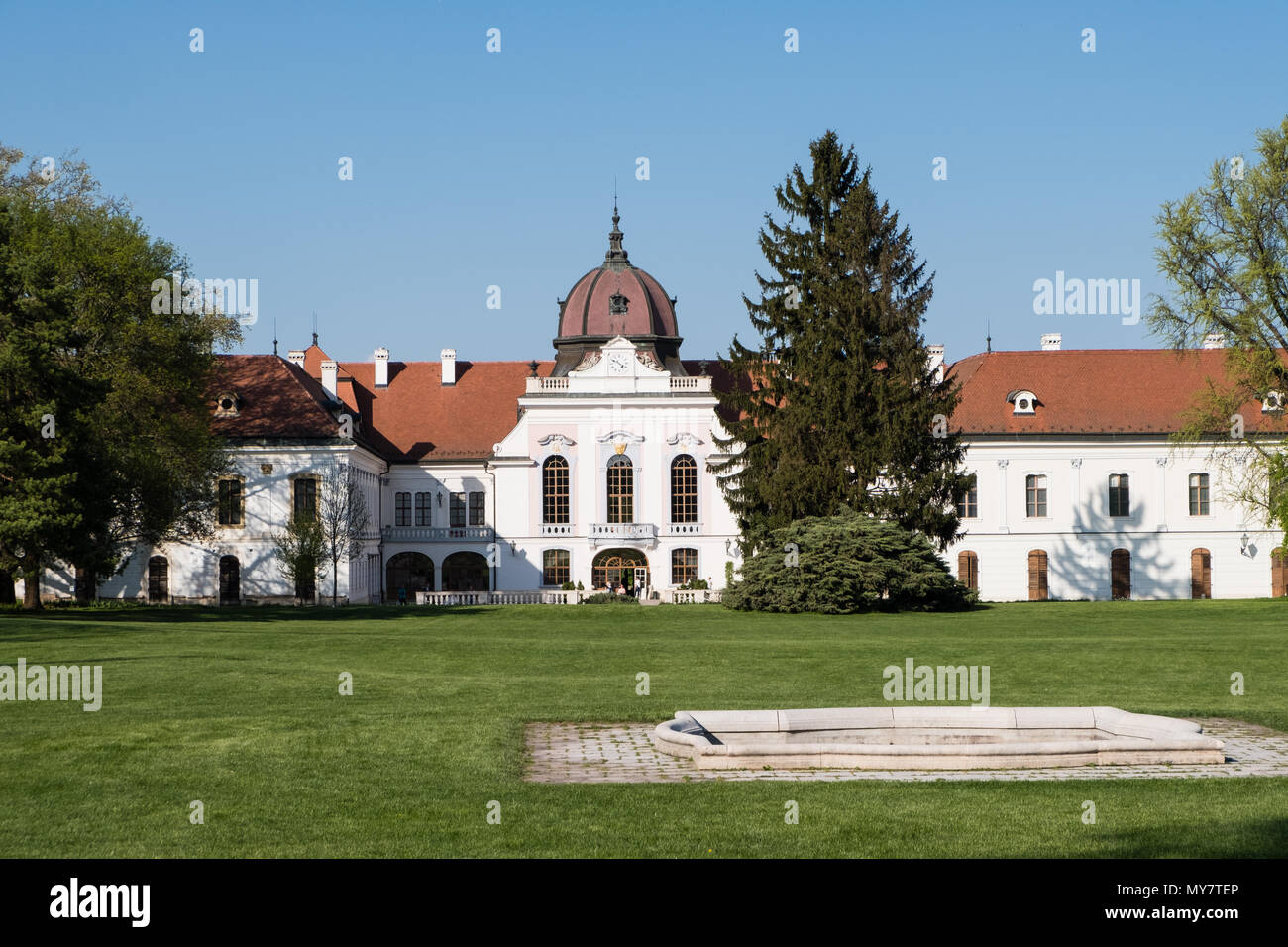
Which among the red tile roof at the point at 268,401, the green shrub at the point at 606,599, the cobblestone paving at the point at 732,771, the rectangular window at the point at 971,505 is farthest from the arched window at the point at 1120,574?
the cobblestone paving at the point at 732,771

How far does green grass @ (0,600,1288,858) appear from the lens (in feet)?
33.4

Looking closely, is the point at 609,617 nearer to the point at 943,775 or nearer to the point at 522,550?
the point at 522,550

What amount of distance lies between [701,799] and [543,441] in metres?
50.8

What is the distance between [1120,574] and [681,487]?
2071 centimetres

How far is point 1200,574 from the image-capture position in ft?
204

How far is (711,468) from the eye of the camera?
53.2 m

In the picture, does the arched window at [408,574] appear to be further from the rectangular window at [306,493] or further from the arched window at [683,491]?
the arched window at [683,491]

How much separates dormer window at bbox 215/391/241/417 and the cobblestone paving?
45.3 metres

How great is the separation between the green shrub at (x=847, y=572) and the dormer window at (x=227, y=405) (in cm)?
2513

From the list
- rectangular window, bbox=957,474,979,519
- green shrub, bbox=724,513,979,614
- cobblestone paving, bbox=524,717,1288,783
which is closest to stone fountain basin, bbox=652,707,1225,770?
cobblestone paving, bbox=524,717,1288,783

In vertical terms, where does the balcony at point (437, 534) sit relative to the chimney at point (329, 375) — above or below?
below

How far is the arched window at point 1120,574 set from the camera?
62.1 metres

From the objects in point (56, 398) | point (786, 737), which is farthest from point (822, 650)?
point (56, 398)

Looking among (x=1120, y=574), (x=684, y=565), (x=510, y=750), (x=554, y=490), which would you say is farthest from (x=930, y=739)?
(x=1120, y=574)
